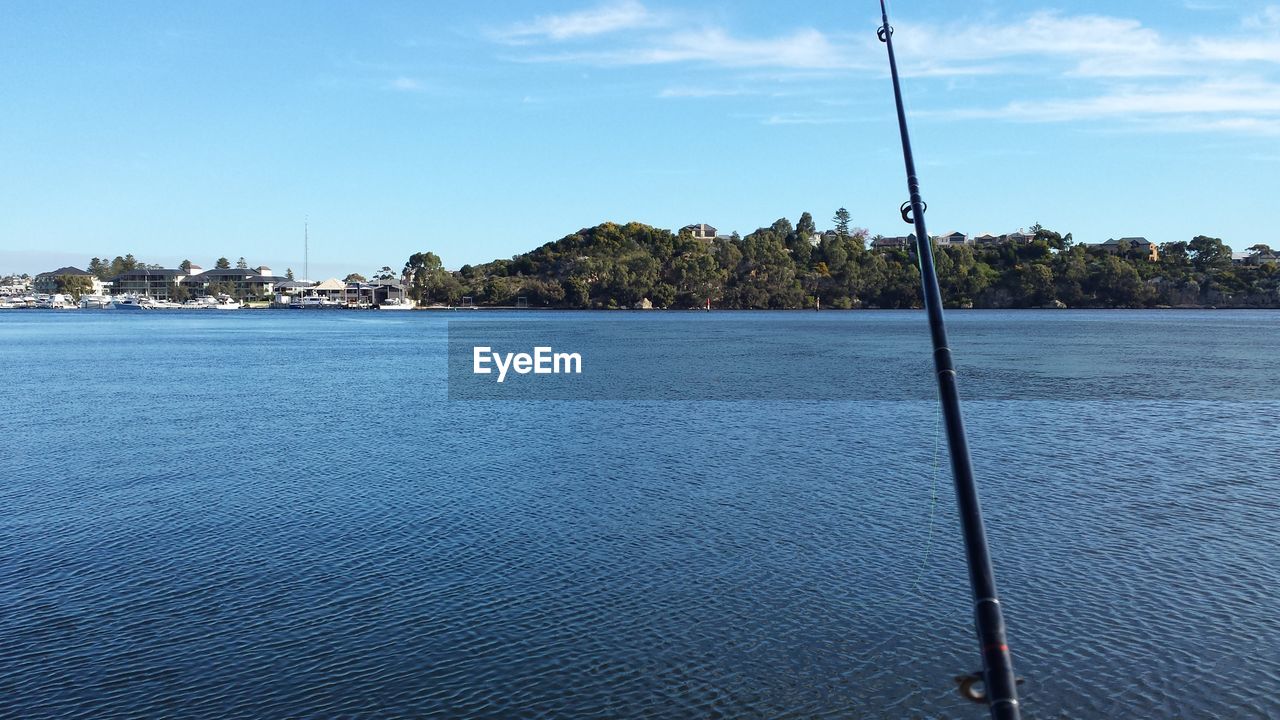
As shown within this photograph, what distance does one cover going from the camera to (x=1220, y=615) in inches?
610

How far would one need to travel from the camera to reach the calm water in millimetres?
12930

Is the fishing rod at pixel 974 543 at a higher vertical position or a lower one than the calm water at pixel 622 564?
higher

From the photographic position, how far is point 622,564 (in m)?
18.4

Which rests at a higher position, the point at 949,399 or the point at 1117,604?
the point at 949,399

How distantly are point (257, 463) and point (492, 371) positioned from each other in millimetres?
37444

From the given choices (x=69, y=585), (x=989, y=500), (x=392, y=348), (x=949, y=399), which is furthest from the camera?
(x=392, y=348)

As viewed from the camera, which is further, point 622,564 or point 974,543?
point 622,564

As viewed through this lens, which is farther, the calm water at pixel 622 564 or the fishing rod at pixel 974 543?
the calm water at pixel 622 564

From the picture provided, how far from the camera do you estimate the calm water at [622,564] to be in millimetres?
12930

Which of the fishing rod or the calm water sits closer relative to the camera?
the fishing rod

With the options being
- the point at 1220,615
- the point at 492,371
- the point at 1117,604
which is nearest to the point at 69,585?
the point at 1117,604

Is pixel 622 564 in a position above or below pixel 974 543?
below

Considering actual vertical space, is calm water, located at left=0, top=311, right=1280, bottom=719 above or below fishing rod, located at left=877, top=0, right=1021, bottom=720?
below

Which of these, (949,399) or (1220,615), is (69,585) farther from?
(1220,615)
